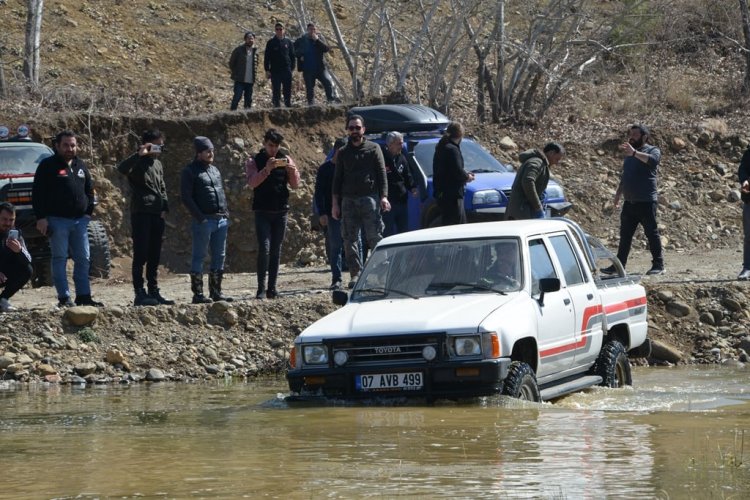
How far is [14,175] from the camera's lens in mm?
18672

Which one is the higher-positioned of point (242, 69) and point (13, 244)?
point (242, 69)

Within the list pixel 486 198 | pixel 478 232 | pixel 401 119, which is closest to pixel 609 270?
pixel 478 232

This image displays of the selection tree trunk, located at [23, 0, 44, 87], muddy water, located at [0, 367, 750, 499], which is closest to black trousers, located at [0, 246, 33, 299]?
muddy water, located at [0, 367, 750, 499]

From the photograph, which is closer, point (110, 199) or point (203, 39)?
point (110, 199)

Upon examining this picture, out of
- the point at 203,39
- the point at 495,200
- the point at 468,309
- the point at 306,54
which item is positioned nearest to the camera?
the point at 468,309

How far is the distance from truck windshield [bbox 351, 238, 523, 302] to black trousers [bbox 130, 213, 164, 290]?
419cm

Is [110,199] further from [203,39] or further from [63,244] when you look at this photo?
[203,39]

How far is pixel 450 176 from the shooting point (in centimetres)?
1611

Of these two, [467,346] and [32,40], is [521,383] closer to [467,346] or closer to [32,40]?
[467,346]

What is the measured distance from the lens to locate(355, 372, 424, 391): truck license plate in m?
9.89

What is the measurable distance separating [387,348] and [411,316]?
1.01ft

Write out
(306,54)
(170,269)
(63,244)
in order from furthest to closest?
(306,54), (170,269), (63,244)

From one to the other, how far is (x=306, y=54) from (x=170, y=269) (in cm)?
506

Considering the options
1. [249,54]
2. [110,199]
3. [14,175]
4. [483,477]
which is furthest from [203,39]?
[483,477]
